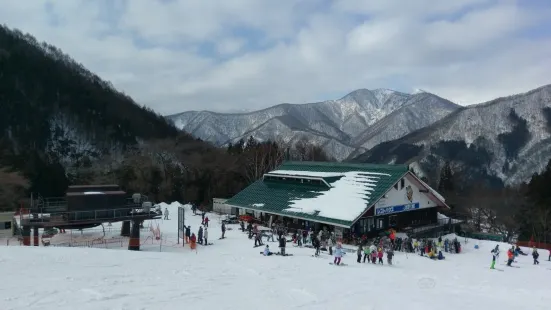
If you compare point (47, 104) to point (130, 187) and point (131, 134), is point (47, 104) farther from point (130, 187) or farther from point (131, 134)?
point (130, 187)

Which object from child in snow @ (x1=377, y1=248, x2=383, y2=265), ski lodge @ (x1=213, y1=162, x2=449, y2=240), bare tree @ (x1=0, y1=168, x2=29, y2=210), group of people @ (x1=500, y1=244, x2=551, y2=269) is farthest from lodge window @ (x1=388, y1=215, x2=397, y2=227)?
bare tree @ (x1=0, y1=168, x2=29, y2=210)

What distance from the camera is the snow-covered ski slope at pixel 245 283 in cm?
1308

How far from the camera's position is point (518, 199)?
204ft

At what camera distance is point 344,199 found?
34.7 metres

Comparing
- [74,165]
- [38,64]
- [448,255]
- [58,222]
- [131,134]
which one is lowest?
[448,255]

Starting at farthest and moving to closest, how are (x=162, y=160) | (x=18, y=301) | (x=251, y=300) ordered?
(x=162, y=160) → (x=251, y=300) → (x=18, y=301)

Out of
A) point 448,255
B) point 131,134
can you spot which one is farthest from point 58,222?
point 131,134

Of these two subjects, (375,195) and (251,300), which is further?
(375,195)

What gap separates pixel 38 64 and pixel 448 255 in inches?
3652

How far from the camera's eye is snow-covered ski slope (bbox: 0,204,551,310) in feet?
42.9

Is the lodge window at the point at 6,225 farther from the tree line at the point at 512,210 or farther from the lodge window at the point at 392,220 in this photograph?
the tree line at the point at 512,210

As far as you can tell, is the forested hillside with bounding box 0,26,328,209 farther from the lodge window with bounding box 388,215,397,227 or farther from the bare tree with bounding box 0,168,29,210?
the lodge window with bounding box 388,215,397,227

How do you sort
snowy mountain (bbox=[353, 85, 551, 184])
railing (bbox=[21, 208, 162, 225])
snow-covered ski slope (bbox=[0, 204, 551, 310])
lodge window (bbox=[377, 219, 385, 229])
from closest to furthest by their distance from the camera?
1. snow-covered ski slope (bbox=[0, 204, 551, 310])
2. railing (bbox=[21, 208, 162, 225])
3. lodge window (bbox=[377, 219, 385, 229])
4. snowy mountain (bbox=[353, 85, 551, 184])

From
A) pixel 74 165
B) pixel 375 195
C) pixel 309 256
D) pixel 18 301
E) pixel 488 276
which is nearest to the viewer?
pixel 18 301
